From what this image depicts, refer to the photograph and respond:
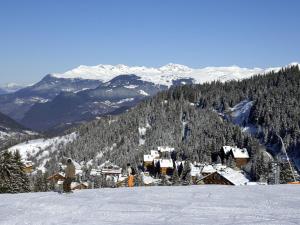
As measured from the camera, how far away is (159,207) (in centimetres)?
2348

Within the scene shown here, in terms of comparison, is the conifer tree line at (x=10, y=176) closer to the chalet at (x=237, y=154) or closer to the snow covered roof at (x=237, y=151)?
the chalet at (x=237, y=154)

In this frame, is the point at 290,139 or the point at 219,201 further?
the point at 290,139

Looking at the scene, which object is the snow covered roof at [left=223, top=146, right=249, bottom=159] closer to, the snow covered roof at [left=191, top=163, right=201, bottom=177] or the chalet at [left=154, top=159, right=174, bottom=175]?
the snow covered roof at [left=191, top=163, right=201, bottom=177]

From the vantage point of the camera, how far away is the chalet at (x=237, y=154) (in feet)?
534

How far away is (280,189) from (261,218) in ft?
31.0

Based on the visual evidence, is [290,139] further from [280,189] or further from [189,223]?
[189,223]

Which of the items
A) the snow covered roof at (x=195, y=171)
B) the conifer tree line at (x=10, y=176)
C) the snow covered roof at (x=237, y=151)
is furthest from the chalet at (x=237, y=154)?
the conifer tree line at (x=10, y=176)

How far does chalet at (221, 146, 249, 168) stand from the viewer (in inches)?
6413

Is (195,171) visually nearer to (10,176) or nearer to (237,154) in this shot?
(237,154)

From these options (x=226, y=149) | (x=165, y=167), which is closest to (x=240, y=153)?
(x=226, y=149)

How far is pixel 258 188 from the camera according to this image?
1184 inches

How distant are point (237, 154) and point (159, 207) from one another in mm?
147691

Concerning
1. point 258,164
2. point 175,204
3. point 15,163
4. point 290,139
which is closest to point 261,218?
point 175,204

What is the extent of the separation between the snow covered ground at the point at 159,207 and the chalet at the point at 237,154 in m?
135
